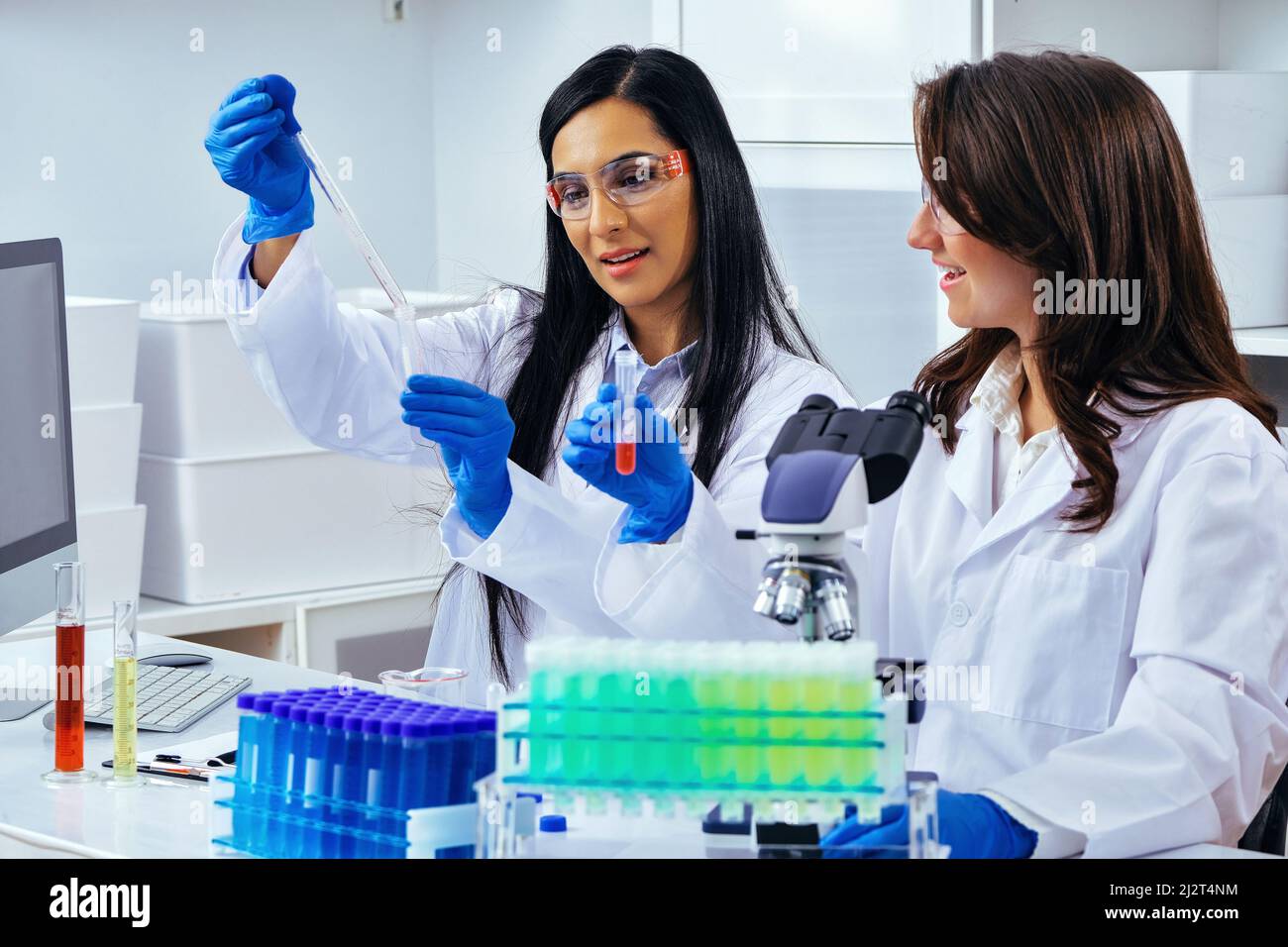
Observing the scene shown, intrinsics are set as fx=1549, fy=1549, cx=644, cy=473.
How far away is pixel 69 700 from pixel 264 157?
2.23ft

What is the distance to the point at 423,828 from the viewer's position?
1.19m

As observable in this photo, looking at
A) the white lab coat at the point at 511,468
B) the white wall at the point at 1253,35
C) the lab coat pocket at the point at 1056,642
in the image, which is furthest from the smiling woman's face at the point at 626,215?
the white wall at the point at 1253,35

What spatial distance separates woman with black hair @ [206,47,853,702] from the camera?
5.75ft

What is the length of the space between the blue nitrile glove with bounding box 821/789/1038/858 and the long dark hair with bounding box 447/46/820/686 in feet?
2.60

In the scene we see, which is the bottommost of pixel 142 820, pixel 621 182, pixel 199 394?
pixel 142 820

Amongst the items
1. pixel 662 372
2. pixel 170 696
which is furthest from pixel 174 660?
pixel 662 372

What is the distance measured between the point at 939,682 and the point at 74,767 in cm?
94

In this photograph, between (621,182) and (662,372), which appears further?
(662,372)

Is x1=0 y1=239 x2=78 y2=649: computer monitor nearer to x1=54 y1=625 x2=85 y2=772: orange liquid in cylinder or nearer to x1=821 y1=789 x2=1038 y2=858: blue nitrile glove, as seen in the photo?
x1=54 y1=625 x2=85 y2=772: orange liquid in cylinder

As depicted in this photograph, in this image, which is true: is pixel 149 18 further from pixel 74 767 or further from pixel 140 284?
pixel 74 767

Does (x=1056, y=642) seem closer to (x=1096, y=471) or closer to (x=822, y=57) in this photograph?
(x=1096, y=471)

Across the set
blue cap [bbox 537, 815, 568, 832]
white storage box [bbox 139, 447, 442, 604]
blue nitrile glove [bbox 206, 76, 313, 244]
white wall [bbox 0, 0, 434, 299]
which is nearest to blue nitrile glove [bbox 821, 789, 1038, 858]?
blue cap [bbox 537, 815, 568, 832]

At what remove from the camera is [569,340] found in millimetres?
2180

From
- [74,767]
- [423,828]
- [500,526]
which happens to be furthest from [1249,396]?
[74,767]
